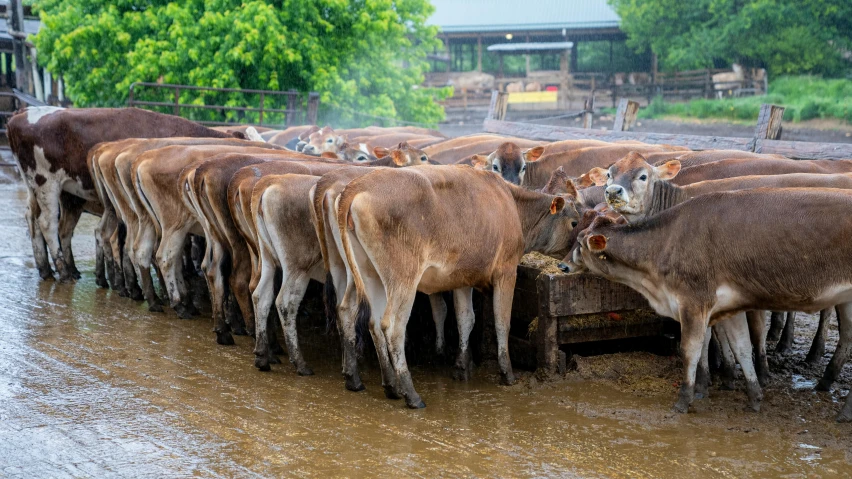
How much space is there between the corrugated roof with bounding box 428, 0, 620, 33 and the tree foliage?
2.39 m

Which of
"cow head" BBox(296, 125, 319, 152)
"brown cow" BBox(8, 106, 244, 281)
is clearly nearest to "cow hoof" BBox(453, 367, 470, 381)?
"brown cow" BBox(8, 106, 244, 281)

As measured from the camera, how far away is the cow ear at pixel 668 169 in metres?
8.12

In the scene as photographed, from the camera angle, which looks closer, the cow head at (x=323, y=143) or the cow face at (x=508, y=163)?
the cow face at (x=508, y=163)

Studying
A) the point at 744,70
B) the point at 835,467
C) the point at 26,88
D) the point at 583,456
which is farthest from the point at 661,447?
the point at 744,70

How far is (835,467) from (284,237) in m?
4.26

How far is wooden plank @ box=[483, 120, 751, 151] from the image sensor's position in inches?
522

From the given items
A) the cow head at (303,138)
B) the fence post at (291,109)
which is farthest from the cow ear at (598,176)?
the fence post at (291,109)

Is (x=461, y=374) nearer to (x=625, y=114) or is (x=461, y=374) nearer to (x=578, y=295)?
(x=578, y=295)

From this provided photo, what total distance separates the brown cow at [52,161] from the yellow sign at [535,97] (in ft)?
96.0

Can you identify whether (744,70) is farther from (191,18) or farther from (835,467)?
(835,467)

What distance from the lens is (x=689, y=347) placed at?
6.55m

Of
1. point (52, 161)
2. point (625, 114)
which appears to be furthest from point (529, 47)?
point (52, 161)

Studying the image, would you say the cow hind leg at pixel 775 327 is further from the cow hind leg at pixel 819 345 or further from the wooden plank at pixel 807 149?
the wooden plank at pixel 807 149

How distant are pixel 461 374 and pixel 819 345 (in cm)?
298
